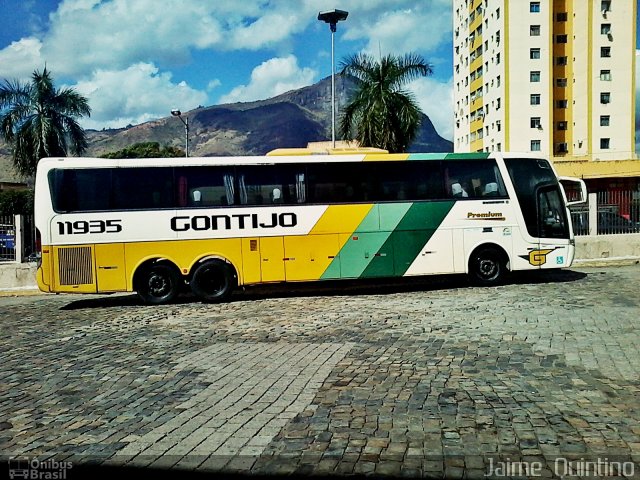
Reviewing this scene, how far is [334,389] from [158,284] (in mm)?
8175

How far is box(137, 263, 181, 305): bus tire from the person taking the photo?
13.4 metres

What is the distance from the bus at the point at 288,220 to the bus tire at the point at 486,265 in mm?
25

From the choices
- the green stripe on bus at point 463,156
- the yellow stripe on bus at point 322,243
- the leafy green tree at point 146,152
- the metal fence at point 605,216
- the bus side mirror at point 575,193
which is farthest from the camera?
the leafy green tree at point 146,152

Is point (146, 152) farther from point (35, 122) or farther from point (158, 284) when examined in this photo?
point (158, 284)

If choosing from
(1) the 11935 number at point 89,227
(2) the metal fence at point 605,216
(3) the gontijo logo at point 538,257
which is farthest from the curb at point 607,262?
(1) the 11935 number at point 89,227

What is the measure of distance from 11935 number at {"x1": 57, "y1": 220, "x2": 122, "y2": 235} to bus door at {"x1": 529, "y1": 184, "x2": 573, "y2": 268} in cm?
907

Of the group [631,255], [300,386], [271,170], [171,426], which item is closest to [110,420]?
[171,426]

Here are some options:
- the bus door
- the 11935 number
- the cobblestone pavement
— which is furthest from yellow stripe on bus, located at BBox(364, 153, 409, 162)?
the 11935 number

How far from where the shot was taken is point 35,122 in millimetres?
35469

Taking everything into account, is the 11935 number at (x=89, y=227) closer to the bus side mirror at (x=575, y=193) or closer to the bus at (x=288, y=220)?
the bus at (x=288, y=220)

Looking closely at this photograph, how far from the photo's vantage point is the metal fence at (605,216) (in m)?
18.8

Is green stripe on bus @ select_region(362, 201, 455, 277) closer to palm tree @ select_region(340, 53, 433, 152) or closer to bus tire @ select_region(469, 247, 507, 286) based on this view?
bus tire @ select_region(469, 247, 507, 286)

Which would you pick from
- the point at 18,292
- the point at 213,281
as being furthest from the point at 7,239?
the point at 213,281

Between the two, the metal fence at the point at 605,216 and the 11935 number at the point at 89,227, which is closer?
the 11935 number at the point at 89,227
